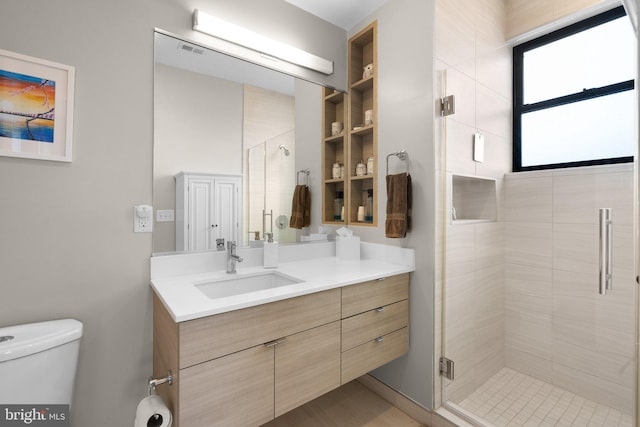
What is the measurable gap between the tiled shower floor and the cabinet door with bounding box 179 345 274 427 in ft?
4.01

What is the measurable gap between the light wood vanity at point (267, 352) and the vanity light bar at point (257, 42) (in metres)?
1.41

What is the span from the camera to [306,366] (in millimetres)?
1292

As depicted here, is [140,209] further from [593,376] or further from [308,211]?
[593,376]

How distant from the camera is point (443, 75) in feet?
5.55

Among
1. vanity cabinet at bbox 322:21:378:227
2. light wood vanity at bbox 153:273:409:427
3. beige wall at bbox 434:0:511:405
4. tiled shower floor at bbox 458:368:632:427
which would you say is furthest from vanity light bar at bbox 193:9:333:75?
tiled shower floor at bbox 458:368:632:427

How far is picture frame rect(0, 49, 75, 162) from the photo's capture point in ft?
3.81

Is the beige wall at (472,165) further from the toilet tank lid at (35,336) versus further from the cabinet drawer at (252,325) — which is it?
the toilet tank lid at (35,336)

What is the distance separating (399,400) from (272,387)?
3.31ft

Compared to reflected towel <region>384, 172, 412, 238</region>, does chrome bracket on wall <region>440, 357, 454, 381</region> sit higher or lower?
lower

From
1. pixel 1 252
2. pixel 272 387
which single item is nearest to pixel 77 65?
pixel 1 252

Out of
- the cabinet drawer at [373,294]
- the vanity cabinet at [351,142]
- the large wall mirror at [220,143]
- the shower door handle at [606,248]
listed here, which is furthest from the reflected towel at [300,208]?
the shower door handle at [606,248]

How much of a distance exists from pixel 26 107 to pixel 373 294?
68.0 inches

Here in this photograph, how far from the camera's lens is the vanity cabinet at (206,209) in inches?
61.2

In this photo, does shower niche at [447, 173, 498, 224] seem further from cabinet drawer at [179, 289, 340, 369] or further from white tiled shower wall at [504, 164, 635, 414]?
cabinet drawer at [179, 289, 340, 369]
